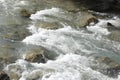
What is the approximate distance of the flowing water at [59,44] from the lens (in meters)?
11.6

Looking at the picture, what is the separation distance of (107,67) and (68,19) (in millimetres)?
5571

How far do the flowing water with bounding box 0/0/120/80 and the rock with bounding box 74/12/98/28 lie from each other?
243mm

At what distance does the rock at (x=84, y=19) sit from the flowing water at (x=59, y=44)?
0.80ft

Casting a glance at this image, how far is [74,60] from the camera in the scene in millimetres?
12594

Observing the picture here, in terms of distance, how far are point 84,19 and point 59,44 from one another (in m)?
3.44

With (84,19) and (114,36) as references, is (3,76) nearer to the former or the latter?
(114,36)

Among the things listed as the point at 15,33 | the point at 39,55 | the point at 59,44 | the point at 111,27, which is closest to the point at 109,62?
the point at 59,44

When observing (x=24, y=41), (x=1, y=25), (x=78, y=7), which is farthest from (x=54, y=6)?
(x=24, y=41)

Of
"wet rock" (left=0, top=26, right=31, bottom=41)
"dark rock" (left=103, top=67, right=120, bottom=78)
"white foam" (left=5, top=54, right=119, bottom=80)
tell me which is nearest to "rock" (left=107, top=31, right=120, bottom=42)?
"white foam" (left=5, top=54, right=119, bottom=80)

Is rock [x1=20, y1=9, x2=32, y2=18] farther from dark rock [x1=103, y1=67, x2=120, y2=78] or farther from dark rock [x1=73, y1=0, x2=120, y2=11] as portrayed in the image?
dark rock [x1=103, y1=67, x2=120, y2=78]

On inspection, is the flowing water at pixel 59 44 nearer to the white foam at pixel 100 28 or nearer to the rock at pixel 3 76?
the white foam at pixel 100 28

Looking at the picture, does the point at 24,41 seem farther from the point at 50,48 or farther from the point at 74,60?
the point at 74,60

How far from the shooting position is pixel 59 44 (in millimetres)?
14023

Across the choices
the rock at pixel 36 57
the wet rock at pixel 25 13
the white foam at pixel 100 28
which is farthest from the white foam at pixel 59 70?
the wet rock at pixel 25 13
